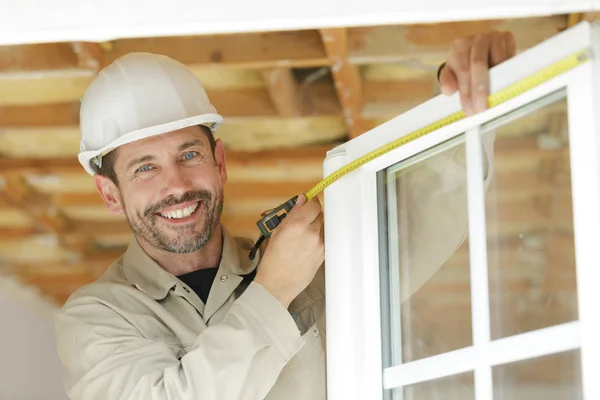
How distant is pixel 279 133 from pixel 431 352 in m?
2.82

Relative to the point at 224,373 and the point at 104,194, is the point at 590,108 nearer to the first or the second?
the point at 224,373

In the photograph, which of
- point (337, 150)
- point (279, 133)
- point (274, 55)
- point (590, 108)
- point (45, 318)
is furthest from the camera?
point (45, 318)

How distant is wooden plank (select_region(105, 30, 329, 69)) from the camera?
3.48 m

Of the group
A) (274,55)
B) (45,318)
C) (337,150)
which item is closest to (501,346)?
(337,150)

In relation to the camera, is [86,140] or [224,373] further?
[86,140]

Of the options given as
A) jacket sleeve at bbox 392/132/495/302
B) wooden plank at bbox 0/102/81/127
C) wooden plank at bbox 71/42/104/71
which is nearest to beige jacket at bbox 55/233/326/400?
jacket sleeve at bbox 392/132/495/302

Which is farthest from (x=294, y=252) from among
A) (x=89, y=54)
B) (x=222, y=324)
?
(x=89, y=54)

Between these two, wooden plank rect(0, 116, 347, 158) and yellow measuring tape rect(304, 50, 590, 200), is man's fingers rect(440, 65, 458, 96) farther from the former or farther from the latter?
wooden plank rect(0, 116, 347, 158)

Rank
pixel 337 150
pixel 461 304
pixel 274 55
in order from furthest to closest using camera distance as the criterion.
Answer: pixel 274 55 → pixel 337 150 → pixel 461 304

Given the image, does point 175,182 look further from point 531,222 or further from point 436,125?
point 531,222

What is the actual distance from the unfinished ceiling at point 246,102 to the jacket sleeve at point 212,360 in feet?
5.00

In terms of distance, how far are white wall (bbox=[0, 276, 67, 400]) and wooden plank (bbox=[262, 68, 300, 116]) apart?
2.66 m

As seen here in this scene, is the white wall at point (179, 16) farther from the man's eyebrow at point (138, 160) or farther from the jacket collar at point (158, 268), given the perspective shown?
the jacket collar at point (158, 268)

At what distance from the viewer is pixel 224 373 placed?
1.87 m
